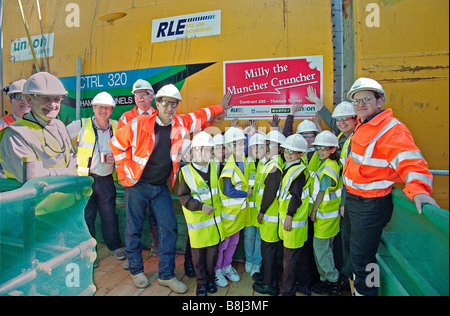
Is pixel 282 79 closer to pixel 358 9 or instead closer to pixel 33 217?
pixel 358 9

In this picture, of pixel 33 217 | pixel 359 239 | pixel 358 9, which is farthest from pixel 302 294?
pixel 358 9

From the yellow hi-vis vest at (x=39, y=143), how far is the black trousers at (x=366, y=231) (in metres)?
2.61

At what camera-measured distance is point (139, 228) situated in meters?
2.79

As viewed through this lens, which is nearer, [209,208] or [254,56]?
[209,208]

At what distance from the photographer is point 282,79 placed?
3.23 metres

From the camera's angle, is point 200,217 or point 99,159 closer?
point 200,217

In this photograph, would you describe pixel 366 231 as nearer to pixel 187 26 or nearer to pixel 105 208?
pixel 105 208

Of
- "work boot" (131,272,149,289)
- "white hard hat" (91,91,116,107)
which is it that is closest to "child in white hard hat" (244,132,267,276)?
"work boot" (131,272,149,289)

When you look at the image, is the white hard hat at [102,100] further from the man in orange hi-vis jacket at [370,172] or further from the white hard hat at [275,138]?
the man in orange hi-vis jacket at [370,172]

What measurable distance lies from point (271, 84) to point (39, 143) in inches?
100

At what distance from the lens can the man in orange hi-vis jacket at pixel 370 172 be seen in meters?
1.94

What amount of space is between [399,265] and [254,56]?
2683 mm

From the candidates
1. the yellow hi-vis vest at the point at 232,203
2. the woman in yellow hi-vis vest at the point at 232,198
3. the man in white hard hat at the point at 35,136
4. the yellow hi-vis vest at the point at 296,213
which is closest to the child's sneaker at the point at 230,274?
the woman in yellow hi-vis vest at the point at 232,198

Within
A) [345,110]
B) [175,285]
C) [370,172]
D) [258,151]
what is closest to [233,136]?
[258,151]
